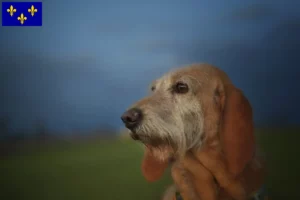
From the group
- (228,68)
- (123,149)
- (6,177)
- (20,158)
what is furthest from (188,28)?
(6,177)

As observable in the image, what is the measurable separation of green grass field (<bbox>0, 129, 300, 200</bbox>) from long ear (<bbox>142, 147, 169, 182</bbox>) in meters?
0.05

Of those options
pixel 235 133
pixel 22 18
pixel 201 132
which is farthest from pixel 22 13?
pixel 235 133

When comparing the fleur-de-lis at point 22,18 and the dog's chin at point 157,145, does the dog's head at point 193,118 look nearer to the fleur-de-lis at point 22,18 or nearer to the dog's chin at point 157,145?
the dog's chin at point 157,145

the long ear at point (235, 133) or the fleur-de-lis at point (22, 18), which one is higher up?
the fleur-de-lis at point (22, 18)

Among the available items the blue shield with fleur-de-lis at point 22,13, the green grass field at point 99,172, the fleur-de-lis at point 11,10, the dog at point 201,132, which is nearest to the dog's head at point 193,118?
the dog at point 201,132

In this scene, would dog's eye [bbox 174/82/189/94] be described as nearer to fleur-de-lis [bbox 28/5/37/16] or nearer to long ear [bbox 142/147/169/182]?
long ear [bbox 142/147/169/182]

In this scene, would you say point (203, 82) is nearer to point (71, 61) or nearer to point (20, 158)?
point (71, 61)

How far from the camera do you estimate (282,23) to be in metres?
1.80

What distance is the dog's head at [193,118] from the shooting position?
4.85 ft

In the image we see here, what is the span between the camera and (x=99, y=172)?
185 centimetres

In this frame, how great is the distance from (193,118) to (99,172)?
68 cm

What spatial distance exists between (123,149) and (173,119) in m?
0.45

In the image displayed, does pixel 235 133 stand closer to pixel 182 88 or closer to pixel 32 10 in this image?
pixel 182 88

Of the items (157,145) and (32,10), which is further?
(32,10)
